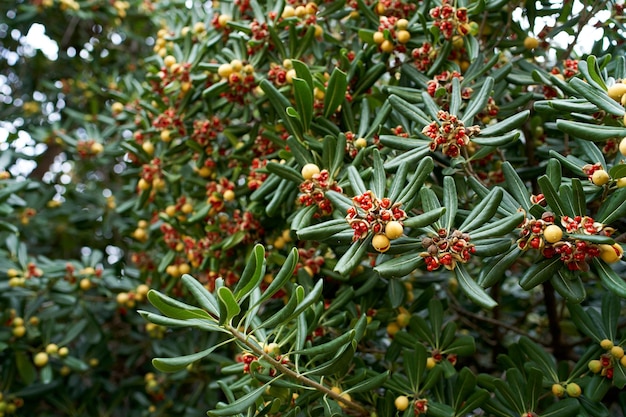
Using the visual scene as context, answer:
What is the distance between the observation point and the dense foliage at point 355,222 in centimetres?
133

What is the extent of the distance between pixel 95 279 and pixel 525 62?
7.17 feet

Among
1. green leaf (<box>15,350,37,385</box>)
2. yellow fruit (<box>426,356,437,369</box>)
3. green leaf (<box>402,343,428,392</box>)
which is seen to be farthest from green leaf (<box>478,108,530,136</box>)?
green leaf (<box>15,350,37,385</box>)

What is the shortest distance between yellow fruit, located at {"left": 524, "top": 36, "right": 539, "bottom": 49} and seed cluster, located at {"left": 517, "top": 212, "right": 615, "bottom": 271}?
2.85 feet

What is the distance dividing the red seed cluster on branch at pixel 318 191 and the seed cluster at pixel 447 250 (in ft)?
1.06

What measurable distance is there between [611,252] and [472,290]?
0.32m

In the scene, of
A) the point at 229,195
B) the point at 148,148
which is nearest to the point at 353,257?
the point at 229,195

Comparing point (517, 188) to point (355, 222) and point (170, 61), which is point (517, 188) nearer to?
point (355, 222)

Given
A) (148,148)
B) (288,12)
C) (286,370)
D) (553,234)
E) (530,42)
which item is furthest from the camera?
(148,148)

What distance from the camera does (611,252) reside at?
50.1 inches

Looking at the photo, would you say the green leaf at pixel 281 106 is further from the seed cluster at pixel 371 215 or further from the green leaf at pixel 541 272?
the green leaf at pixel 541 272

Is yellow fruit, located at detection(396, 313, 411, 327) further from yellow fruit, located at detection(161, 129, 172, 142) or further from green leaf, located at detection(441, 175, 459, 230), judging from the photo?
yellow fruit, located at detection(161, 129, 172, 142)

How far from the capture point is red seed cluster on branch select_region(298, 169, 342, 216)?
5.06 ft

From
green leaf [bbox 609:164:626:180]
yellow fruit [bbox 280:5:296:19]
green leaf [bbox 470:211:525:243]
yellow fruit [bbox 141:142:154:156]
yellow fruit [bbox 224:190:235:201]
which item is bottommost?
yellow fruit [bbox 141:142:154:156]

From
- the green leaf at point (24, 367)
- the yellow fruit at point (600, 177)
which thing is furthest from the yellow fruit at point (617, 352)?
the green leaf at point (24, 367)
